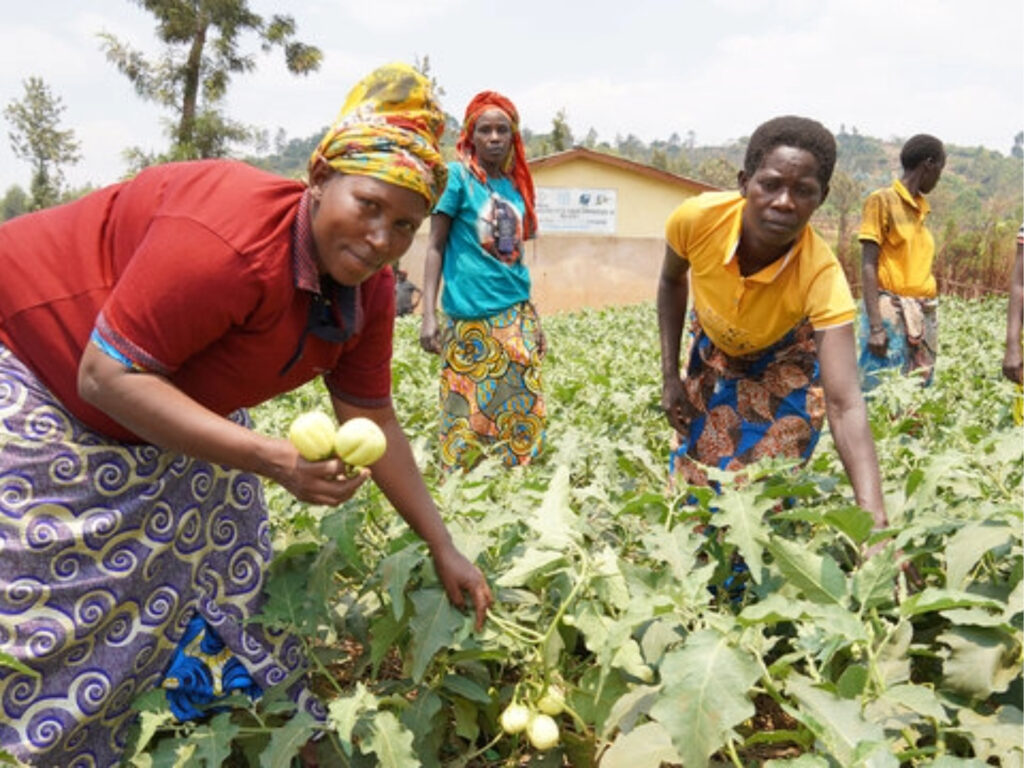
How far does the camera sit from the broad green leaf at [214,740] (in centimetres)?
182

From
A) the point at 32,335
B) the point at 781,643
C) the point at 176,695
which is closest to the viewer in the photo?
the point at 32,335

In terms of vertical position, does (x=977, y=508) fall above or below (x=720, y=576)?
above

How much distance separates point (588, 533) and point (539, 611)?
0.32 meters

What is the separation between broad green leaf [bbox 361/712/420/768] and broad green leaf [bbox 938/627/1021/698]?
993 mm

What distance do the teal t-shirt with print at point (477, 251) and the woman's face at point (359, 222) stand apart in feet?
7.43

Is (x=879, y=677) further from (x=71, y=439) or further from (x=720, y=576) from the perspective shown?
(x=71, y=439)

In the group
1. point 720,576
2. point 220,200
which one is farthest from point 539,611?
point 220,200

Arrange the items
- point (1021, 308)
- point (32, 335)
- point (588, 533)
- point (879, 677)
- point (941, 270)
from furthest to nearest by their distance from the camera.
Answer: point (941, 270)
point (1021, 308)
point (588, 533)
point (32, 335)
point (879, 677)

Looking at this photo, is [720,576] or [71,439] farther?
[720,576]

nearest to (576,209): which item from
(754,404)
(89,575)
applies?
(754,404)

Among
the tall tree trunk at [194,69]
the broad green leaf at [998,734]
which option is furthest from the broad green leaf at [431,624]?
the tall tree trunk at [194,69]

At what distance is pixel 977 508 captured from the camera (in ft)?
6.89

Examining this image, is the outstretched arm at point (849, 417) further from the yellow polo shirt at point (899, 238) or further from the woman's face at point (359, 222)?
the yellow polo shirt at point (899, 238)

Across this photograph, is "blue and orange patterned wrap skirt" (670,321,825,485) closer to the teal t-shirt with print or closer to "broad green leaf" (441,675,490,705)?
the teal t-shirt with print
